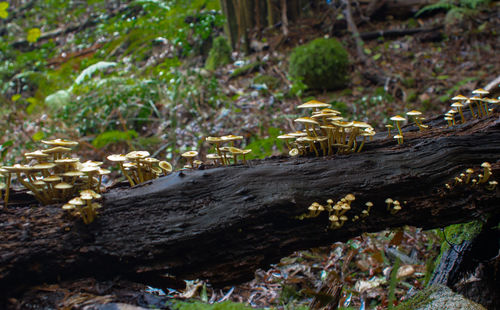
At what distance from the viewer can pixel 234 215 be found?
7.55 feet

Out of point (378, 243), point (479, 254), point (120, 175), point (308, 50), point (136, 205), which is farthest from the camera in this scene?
point (308, 50)

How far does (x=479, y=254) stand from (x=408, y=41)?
30.7 feet

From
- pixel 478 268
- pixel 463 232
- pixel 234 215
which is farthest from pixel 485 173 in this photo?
pixel 234 215

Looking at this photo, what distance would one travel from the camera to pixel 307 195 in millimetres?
Result: 2434

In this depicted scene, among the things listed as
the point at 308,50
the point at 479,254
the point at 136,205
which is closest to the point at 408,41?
the point at 308,50

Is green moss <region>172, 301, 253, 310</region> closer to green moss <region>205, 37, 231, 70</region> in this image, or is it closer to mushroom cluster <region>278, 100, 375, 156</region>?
mushroom cluster <region>278, 100, 375, 156</region>

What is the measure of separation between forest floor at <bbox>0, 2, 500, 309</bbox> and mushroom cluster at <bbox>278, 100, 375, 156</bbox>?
80 centimetres

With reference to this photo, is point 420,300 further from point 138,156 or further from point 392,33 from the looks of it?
point 392,33

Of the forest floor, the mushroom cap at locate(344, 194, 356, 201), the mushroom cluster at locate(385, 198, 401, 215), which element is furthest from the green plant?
the mushroom cap at locate(344, 194, 356, 201)

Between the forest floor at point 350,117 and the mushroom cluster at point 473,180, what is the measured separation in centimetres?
57

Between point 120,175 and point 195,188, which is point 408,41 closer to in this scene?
point 120,175

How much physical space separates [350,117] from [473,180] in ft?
17.2

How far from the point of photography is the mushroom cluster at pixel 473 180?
100 inches

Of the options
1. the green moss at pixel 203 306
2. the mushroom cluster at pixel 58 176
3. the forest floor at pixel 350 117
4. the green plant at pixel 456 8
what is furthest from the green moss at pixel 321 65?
the green moss at pixel 203 306
